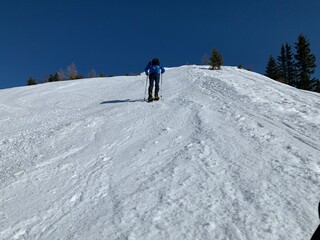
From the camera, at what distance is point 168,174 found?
5391mm

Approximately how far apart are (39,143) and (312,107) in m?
9.30

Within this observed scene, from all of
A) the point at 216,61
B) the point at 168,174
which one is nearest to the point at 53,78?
the point at 216,61

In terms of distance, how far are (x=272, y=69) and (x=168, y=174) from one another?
5566 cm

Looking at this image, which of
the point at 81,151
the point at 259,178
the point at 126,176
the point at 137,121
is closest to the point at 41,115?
the point at 137,121

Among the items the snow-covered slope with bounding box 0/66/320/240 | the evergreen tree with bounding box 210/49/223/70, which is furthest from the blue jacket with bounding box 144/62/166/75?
the evergreen tree with bounding box 210/49/223/70

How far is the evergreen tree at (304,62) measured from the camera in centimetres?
4734

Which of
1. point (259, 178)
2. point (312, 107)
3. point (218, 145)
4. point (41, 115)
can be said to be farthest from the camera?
point (41, 115)

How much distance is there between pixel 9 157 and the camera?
7.54 meters

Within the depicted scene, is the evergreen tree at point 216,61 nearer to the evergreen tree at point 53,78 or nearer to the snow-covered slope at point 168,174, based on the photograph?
the snow-covered slope at point 168,174

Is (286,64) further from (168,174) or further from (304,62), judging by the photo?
(168,174)

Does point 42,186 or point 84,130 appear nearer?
point 42,186

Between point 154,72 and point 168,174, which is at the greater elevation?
point 154,72

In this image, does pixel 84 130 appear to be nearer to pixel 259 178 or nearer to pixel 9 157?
pixel 9 157

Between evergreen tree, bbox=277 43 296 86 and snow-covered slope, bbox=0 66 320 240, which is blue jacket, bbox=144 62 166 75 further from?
evergreen tree, bbox=277 43 296 86
